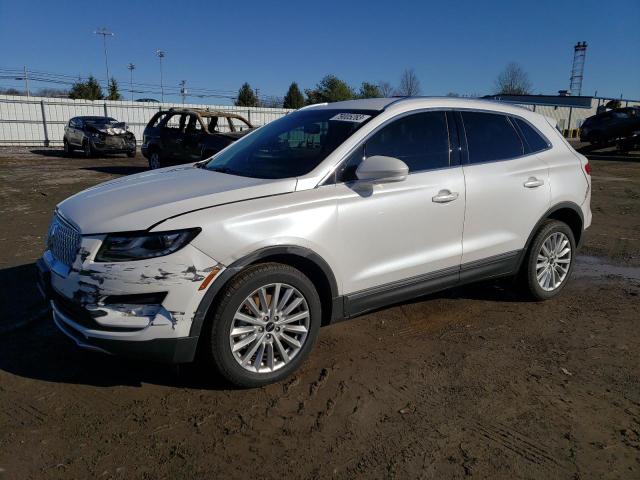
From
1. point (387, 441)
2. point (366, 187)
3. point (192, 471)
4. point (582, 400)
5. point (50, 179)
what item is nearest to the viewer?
point (192, 471)

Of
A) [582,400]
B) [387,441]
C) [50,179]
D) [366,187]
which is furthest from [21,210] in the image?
[582,400]

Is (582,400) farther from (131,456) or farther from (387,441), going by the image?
(131,456)

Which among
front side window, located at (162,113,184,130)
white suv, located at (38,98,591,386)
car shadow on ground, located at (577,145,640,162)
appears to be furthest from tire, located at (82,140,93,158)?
car shadow on ground, located at (577,145,640,162)

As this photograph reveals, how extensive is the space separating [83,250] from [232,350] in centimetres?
102

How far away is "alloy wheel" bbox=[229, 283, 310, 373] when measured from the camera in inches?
119

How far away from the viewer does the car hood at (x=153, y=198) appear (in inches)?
112

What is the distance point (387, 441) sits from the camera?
2.65 meters

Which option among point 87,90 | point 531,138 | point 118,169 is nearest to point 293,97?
point 87,90

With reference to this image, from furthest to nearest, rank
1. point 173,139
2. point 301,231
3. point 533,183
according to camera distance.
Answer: point 173,139
point 533,183
point 301,231

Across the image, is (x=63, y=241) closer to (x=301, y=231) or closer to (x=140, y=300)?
(x=140, y=300)

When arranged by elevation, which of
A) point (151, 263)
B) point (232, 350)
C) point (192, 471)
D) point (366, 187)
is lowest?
point (192, 471)

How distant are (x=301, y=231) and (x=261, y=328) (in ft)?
2.11

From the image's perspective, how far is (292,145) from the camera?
12.7 feet

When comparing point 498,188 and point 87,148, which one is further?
point 87,148
